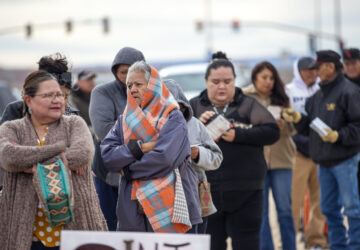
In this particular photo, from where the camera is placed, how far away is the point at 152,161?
453 centimetres

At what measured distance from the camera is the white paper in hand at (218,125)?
5957 mm

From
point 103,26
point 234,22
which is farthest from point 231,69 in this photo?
point 234,22

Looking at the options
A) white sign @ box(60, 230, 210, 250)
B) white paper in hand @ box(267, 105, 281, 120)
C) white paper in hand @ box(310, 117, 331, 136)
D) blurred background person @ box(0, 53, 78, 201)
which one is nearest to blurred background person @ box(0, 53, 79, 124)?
blurred background person @ box(0, 53, 78, 201)

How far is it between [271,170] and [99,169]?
7.49 feet

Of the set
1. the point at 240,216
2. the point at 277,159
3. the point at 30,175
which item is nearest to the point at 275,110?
the point at 277,159

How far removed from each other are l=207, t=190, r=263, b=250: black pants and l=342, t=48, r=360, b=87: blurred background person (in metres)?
2.88

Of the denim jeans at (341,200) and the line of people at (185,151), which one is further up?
the line of people at (185,151)

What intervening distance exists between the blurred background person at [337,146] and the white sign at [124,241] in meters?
3.78

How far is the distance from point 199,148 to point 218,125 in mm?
959

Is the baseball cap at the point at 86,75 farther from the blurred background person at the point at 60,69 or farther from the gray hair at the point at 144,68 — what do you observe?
the gray hair at the point at 144,68

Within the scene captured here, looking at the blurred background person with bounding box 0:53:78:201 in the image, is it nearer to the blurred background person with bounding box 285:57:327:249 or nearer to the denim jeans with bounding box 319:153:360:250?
the denim jeans with bounding box 319:153:360:250

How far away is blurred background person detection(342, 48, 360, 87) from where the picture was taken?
8352mm

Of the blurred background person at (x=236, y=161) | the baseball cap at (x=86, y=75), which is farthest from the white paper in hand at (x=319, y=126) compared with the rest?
the baseball cap at (x=86, y=75)

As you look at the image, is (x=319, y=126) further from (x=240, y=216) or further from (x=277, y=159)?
(x=240, y=216)
